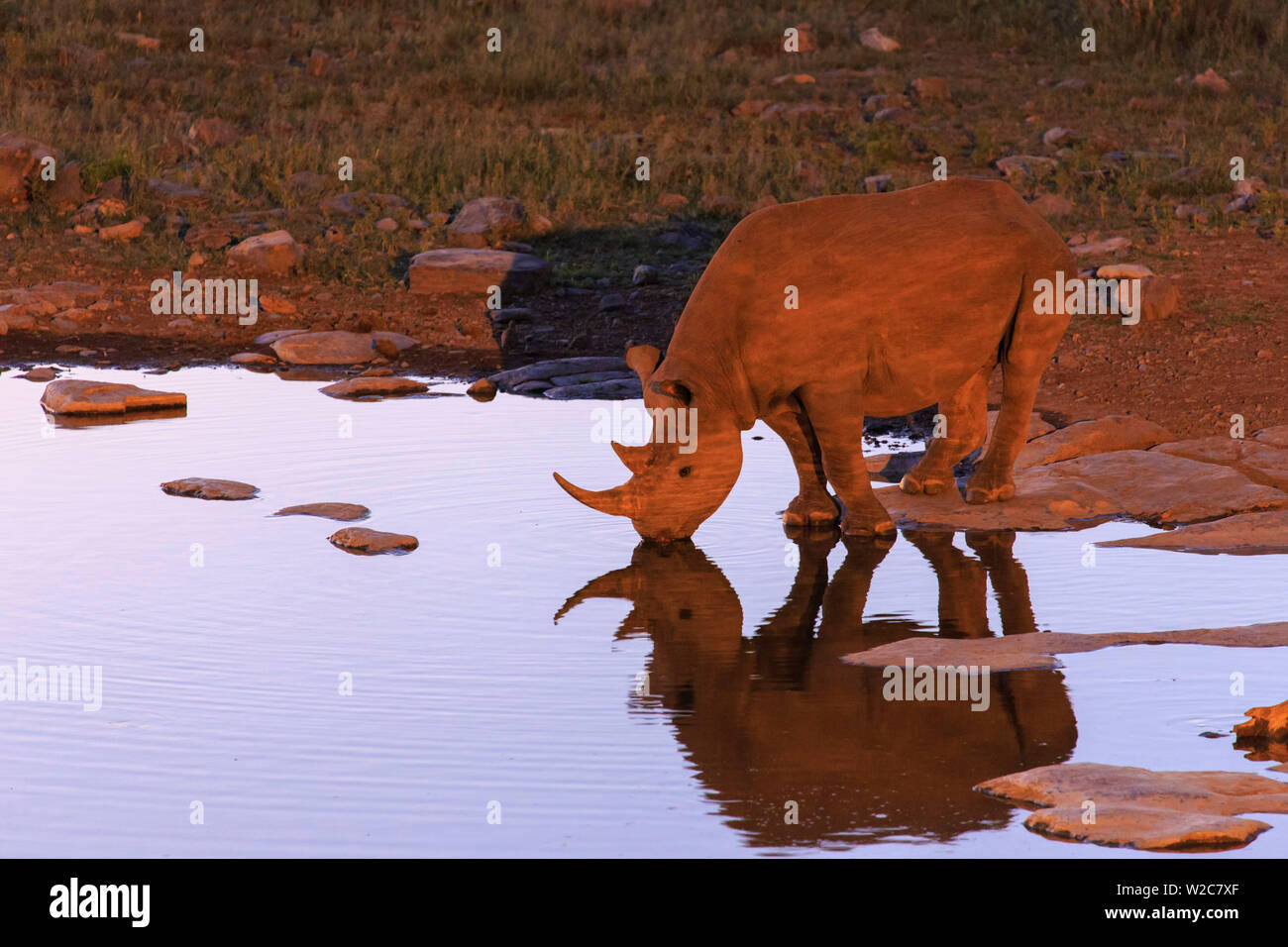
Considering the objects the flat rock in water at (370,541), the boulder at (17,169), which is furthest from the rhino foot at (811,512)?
the boulder at (17,169)

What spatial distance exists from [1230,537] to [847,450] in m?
1.95

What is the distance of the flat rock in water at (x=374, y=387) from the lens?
1320cm

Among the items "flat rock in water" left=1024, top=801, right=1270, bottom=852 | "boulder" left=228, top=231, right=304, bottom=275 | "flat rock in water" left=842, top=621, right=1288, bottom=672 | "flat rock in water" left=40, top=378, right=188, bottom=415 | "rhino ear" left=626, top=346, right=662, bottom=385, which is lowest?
"flat rock in water" left=1024, top=801, right=1270, bottom=852

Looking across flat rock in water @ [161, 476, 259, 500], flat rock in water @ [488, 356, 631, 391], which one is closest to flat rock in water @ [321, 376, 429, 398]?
flat rock in water @ [488, 356, 631, 391]

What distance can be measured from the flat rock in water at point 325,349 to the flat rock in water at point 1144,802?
9.91 meters

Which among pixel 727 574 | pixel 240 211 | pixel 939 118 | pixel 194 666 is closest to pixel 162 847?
pixel 194 666

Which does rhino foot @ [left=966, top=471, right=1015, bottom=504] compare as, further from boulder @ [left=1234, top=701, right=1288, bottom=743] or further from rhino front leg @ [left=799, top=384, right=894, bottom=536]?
boulder @ [left=1234, top=701, right=1288, bottom=743]

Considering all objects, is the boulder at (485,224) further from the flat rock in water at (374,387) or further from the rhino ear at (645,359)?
the rhino ear at (645,359)

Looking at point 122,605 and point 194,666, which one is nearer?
point 194,666

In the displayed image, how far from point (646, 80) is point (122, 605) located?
17.3 m

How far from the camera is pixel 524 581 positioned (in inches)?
319

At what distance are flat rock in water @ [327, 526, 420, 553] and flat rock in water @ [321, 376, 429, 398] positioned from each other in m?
4.56

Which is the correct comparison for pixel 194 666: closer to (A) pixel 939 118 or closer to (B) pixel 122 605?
(B) pixel 122 605

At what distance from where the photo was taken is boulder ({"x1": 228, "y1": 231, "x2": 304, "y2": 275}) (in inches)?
656
